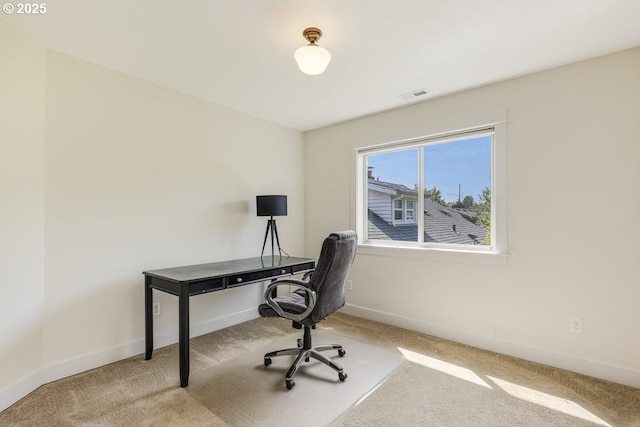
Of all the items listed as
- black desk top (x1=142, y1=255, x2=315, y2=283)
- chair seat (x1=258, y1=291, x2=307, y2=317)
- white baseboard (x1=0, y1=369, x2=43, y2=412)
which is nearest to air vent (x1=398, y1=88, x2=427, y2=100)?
black desk top (x1=142, y1=255, x2=315, y2=283)

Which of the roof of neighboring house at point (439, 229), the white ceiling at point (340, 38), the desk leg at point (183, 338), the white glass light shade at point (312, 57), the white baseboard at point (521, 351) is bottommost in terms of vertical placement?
the white baseboard at point (521, 351)

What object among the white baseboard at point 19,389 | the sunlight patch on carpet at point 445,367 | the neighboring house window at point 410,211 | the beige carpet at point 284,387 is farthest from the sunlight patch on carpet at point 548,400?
the white baseboard at point 19,389

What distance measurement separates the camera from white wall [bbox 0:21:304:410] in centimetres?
210

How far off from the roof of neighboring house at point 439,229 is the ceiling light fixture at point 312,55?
2.06 metres

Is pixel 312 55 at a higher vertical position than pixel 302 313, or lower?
higher

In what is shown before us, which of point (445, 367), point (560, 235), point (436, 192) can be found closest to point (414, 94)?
point (436, 192)

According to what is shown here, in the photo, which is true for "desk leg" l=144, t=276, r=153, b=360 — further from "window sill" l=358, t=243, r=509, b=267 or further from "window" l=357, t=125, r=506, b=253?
"window" l=357, t=125, r=506, b=253

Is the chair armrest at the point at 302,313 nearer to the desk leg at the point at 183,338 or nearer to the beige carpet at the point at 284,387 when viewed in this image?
the beige carpet at the point at 284,387

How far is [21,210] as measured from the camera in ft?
6.80

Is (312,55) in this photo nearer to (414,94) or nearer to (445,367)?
(414,94)

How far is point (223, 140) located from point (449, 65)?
232 cm

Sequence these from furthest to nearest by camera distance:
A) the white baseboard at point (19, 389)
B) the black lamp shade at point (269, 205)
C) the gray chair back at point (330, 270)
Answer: the black lamp shade at point (269, 205)
the gray chair back at point (330, 270)
the white baseboard at point (19, 389)

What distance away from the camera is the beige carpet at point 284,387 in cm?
190

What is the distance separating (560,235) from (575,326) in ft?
2.34
